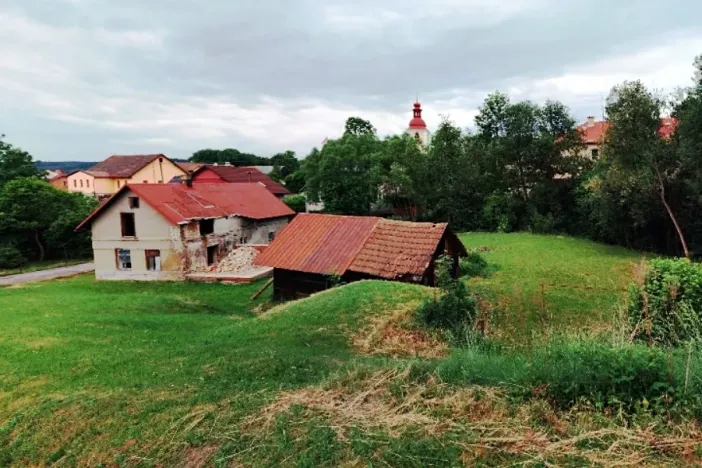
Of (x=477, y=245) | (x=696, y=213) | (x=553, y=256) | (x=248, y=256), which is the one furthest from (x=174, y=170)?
(x=696, y=213)

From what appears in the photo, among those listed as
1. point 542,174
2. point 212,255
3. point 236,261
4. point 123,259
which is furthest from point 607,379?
point 542,174

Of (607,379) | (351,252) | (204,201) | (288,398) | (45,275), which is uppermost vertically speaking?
(204,201)

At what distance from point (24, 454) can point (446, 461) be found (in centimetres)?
566

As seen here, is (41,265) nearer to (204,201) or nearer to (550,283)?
(204,201)

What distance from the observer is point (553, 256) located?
2466cm

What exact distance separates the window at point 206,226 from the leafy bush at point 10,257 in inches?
666

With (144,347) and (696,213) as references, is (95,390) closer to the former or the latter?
(144,347)

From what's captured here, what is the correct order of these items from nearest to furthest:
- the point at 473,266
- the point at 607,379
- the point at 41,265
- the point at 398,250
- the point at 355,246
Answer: the point at 607,379
the point at 398,250
the point at 355,246
the point at 473,266
the point at 41,265

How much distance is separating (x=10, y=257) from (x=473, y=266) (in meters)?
32.9

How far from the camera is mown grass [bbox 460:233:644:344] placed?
12391 mm

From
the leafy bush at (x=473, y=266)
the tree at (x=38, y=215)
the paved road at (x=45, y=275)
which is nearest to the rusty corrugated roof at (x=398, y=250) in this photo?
the leafy bush at (x=473, y=266)

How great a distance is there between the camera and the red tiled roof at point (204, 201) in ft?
87.3

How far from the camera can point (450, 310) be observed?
1124 centimetres

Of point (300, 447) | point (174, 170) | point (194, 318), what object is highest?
point (174, 170)
